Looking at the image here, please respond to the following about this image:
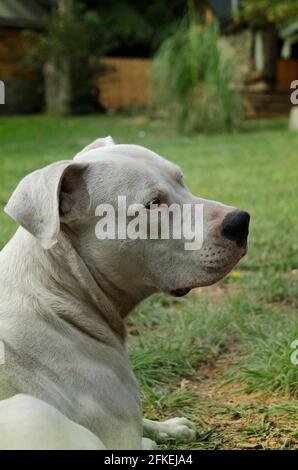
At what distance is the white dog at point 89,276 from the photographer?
217 centimetres

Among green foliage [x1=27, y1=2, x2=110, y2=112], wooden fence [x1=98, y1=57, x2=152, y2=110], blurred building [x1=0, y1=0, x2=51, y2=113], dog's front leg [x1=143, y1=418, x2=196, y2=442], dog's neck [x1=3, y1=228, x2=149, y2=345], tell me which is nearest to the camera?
dog's neck [x1=3, y1=228, x2=149, y2=345]

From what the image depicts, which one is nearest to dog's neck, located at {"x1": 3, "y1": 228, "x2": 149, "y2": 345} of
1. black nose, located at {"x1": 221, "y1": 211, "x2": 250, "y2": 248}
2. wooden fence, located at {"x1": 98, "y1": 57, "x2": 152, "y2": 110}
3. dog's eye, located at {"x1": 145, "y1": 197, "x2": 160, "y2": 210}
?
dog's eye, located at {"x1": 145, "y1": 197, "x2": 160, "y2": 210}

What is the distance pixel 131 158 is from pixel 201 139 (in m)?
11.0

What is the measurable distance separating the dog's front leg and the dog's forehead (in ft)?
3.07

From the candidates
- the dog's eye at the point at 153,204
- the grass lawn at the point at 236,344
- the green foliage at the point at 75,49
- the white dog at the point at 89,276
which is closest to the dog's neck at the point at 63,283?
the white dog at the point at 89,276

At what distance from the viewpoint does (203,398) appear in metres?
3.16

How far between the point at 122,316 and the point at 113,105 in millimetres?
22238

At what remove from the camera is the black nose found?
234 centimetres

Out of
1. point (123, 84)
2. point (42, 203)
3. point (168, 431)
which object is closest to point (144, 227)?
point (42, 203)

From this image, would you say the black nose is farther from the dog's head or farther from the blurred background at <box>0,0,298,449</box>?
the blurred background at <box>0,0,298,449</box>

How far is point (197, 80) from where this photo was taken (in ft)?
45.3

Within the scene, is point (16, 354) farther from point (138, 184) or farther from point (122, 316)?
point (138, 184)

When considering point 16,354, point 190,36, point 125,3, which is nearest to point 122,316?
point 16,354

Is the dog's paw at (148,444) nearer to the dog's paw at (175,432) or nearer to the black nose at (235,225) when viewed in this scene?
the dog's paw at (175,432)
